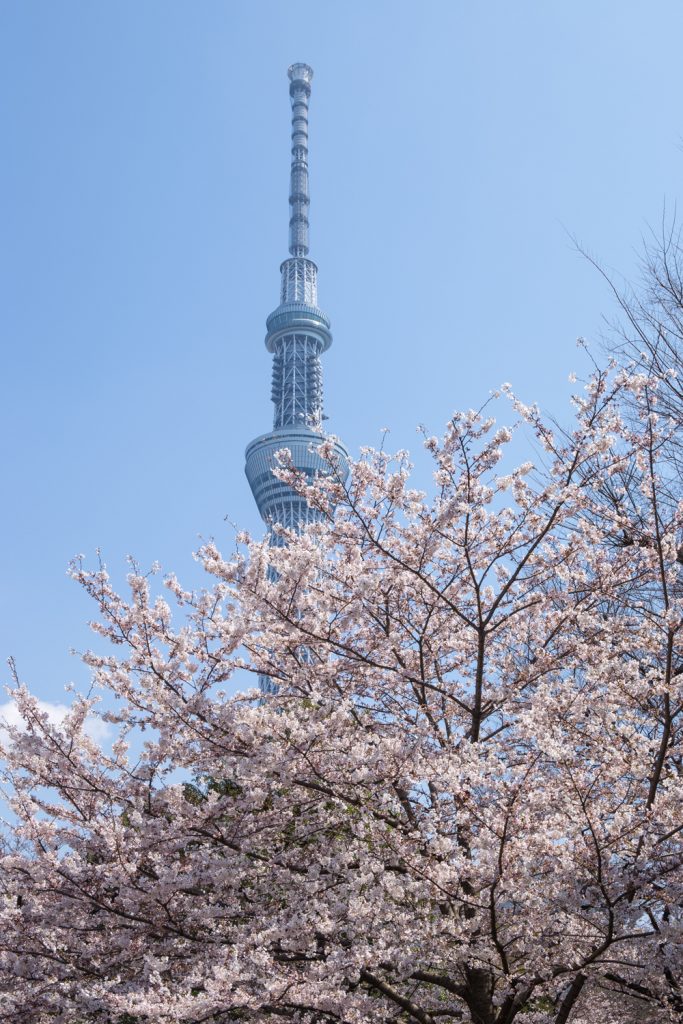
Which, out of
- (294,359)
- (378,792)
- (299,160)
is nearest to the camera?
(378,792)

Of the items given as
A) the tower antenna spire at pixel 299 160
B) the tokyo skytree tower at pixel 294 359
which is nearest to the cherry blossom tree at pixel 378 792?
the tokyo skytree tower at pixel 294 359

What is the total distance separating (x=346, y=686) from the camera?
7.62 meters

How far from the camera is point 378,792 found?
260 inches

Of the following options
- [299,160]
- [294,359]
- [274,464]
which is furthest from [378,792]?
[299,160]

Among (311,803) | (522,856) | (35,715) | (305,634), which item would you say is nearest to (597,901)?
(522,856)

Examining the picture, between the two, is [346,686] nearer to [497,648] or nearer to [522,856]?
[497,648]

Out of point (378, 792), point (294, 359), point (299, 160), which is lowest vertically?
point (378, 792)

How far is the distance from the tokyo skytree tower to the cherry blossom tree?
306 ft

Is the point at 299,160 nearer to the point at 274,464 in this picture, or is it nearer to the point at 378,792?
the point at 274,464

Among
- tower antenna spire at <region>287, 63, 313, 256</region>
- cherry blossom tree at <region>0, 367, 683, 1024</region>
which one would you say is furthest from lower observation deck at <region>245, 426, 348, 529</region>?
cherry blossom tree at <region>0, 367, 683, 1024</region>

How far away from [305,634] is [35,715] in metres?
2.15

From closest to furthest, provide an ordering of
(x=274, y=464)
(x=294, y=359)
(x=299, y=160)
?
1. (x=274, y=464)
2. (x=294, y=359)
3. (x=299, y=160)

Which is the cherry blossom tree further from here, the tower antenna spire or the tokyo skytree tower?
the tower antenna spire

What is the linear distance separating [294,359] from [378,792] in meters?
111
